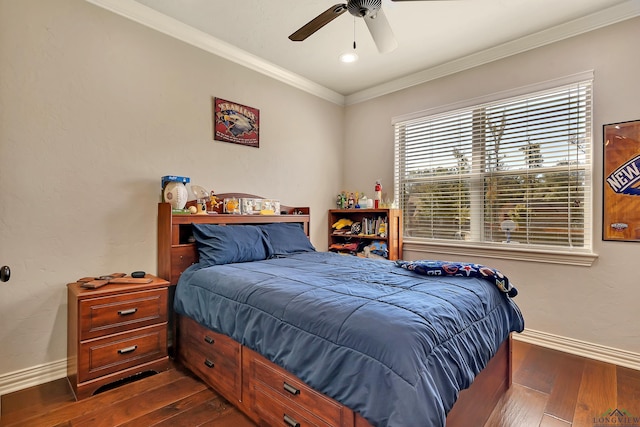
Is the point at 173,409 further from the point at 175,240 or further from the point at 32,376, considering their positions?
the point at 175,240

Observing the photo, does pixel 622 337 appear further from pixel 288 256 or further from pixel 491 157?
pixel 288 256

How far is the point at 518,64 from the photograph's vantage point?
2945mm

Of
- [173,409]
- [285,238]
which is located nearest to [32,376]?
[173,409]

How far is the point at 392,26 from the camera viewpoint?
271cm

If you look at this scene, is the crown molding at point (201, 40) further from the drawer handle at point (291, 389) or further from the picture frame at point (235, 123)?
the drawer handle at point (291, 389)

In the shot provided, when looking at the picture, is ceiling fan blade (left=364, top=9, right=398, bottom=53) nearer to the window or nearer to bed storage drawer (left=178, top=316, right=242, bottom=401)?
the window

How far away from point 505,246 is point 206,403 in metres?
2.76

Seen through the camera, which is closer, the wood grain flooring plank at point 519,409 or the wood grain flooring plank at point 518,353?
the wood grain flooring plank at point 519,409

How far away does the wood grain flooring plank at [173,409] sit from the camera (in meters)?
1.70

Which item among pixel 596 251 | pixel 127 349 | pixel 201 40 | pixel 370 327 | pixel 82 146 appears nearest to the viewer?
pixel 370 327

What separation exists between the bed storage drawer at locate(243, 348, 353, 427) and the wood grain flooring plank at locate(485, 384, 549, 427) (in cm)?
96

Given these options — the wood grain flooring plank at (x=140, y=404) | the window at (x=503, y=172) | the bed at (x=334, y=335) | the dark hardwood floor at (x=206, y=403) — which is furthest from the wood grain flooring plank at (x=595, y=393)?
the wood grain flooring plank at (x=140, y=404)

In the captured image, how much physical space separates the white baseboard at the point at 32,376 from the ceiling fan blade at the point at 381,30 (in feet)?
9.91

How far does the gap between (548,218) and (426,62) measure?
1.92 m
